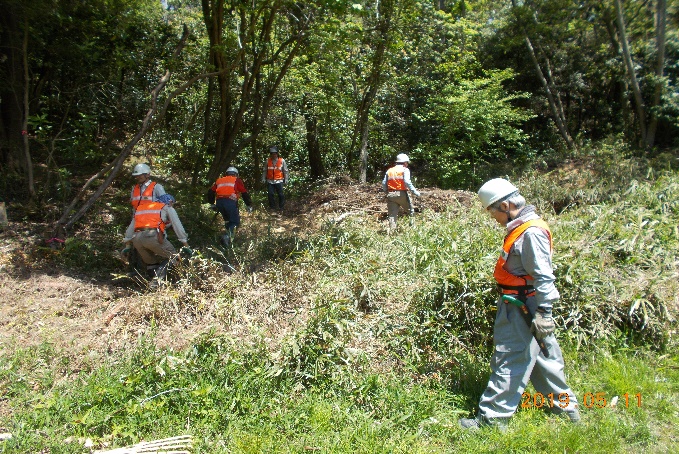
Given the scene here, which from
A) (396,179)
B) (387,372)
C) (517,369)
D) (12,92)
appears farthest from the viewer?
(12,92)

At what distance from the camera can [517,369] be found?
133 inches

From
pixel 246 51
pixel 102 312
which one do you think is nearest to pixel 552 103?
pixel 246 51

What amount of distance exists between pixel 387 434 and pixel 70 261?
5.21 m

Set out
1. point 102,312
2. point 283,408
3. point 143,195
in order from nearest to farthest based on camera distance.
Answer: point 283,408
point 102,312
point 143,195

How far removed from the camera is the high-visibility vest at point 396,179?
335 inches

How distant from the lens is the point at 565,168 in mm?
12203

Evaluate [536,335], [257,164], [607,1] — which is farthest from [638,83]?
[536,335]

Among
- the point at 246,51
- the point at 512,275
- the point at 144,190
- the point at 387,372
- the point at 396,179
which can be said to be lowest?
the point at 387,372

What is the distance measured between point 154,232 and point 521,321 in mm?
4296

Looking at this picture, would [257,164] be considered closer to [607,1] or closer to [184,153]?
[184,153]

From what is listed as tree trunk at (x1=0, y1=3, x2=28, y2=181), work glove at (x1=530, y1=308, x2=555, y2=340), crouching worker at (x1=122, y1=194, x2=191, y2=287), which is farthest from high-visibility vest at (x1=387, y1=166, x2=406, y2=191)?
tree trunk at (x1=0, y1=3, x2=28, y2=181)

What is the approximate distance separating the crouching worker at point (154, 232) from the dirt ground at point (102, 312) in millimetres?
488

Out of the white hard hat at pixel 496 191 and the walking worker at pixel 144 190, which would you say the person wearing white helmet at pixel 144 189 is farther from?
the white hard hat at pixel 496 191

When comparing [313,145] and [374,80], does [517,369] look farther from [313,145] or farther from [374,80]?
[313,145]
